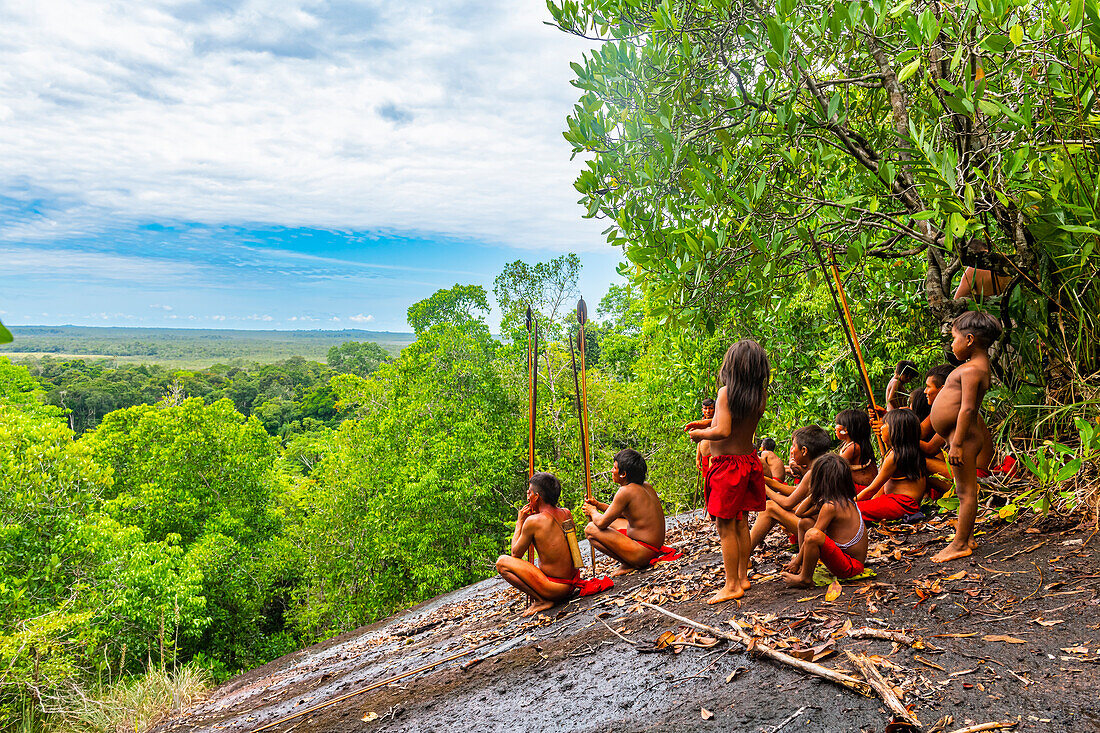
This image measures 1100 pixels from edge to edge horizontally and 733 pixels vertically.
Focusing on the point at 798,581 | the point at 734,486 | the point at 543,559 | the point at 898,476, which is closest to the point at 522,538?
the point at 543,559

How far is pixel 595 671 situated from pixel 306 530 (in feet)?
74.8

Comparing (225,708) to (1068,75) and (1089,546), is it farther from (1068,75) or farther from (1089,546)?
(1068,75)

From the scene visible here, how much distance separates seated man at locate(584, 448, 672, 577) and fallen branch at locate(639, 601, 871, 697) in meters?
1.92

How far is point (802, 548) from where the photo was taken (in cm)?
478

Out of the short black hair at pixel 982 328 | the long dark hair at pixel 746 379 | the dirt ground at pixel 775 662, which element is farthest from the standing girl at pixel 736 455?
the short black hair at pixel 982 328

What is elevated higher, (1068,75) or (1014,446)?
(1068,75)

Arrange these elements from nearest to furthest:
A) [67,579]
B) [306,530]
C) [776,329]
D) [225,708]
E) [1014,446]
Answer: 1. [1014,446]
2. [225,708]
3. [776,329]
4. [67,579]
5. [306,530]

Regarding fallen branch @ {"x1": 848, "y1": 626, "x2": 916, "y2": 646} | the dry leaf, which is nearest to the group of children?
fallen branch @ {"x1": 848, "y1": 626, "x2": 916, "y2": 646}

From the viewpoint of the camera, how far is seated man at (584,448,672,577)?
21.9 ft

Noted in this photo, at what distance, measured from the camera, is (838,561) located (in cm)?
471

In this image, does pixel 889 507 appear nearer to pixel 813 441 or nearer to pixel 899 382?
pixel 813 441

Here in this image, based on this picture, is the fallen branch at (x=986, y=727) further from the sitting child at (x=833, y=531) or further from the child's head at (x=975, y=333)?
the child's head at (x=975, y=333)

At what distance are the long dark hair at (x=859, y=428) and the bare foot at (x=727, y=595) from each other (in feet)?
7.03

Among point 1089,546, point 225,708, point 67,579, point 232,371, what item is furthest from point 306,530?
point 232,371
